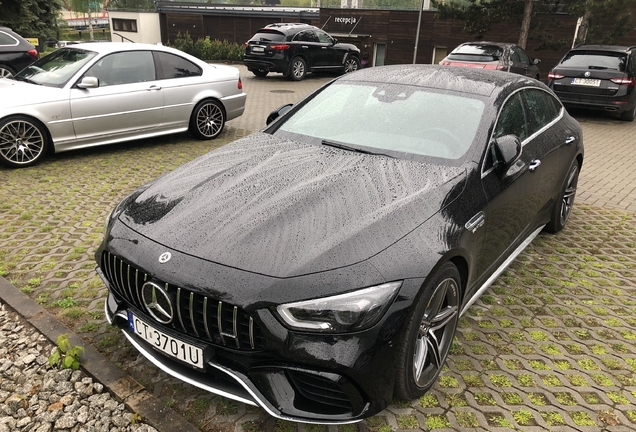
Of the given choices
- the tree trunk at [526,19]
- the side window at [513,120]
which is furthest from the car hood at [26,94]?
the tree trunk at [526,19]

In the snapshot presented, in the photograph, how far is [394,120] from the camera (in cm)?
352

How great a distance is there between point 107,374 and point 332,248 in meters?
1.57

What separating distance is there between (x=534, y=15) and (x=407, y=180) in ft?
59.2

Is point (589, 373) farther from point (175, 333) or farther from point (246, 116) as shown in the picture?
point (246, 116)

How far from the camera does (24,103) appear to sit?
6219 millimetres

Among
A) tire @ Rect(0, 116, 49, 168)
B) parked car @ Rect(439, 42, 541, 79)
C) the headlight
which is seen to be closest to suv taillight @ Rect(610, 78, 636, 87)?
parked car @ Rect(439, 42, 541, 79)

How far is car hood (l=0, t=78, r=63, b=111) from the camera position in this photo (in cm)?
618

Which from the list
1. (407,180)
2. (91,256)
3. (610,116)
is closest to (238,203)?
(407,180)

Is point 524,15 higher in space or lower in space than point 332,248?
higher

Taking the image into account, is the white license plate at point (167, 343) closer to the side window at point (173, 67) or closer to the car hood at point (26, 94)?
the car hood at point (26, 94)

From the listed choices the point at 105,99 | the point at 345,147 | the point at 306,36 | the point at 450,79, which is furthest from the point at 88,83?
the point at 306,36

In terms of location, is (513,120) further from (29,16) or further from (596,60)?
(29,16)

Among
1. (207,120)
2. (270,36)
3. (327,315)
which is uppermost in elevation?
(270,36)

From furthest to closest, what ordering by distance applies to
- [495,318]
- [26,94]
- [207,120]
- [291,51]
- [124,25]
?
[124,25] → [291,51] → [207,120] → [26,94] → [495,318]
